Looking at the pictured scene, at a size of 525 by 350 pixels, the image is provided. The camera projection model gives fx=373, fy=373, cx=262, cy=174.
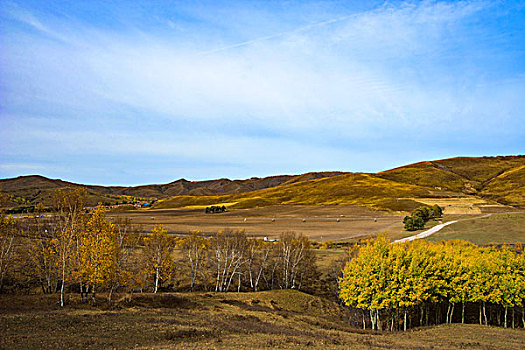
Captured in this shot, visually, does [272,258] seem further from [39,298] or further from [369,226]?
[369,226]

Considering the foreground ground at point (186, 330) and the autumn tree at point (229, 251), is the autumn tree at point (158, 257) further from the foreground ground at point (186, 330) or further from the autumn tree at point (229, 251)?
the foreground ground at point (186, 330)

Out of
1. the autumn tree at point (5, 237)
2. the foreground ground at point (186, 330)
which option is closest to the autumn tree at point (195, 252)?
the foreground ground at point (186, 330)

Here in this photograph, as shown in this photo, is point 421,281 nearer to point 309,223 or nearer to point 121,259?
point 121,259

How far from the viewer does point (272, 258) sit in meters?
77.3

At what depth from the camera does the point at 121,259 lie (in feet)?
181

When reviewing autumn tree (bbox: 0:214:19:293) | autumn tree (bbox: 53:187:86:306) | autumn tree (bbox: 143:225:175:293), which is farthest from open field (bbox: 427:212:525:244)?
autumn tree (bbox: 0:214:19:293)

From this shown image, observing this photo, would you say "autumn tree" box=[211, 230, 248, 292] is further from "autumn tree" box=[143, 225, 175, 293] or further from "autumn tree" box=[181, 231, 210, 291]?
"autumn tree" box=[143, 225, 175, 293]

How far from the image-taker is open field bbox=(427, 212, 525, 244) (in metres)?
94.9

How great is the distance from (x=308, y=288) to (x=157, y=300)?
31826mm

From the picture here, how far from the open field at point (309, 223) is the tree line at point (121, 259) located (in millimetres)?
40030

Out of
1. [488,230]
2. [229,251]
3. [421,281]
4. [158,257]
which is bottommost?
[421,281]

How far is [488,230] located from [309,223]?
208 feet

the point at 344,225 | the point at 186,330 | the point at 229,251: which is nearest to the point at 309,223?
the point at 344,225

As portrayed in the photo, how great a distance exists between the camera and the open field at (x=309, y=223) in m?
123
